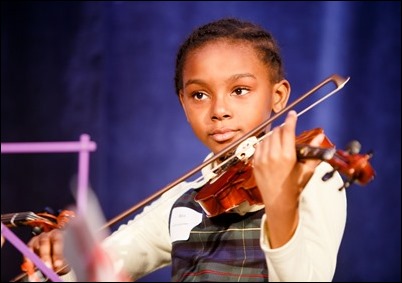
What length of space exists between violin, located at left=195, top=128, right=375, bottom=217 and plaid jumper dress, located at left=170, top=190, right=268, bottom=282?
3 cm

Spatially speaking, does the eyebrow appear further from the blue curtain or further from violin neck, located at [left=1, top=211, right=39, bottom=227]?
A: the blue curtain

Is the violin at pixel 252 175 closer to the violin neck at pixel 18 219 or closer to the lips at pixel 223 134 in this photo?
the lips at pixel 223 134

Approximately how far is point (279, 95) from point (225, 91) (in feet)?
0.46

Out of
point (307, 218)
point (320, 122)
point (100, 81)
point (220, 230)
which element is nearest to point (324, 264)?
point (307, 218)

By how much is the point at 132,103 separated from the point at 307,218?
53.6 inches

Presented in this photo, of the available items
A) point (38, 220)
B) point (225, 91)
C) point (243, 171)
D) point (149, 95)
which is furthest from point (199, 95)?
point (149, 95)

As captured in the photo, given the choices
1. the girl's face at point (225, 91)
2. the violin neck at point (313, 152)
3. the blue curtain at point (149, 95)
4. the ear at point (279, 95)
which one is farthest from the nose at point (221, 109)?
the blue curtain at point (149, 95)

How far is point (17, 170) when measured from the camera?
213 cm

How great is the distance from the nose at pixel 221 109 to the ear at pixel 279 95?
0.12 m

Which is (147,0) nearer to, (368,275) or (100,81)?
(100,81)

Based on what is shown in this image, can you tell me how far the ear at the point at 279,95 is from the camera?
1.19 metres

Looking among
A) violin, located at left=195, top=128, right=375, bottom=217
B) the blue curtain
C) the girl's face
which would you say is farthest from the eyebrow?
the blue curtain

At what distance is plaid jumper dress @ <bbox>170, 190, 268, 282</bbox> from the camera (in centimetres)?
96

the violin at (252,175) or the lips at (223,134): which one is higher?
the lips at (223,134)
